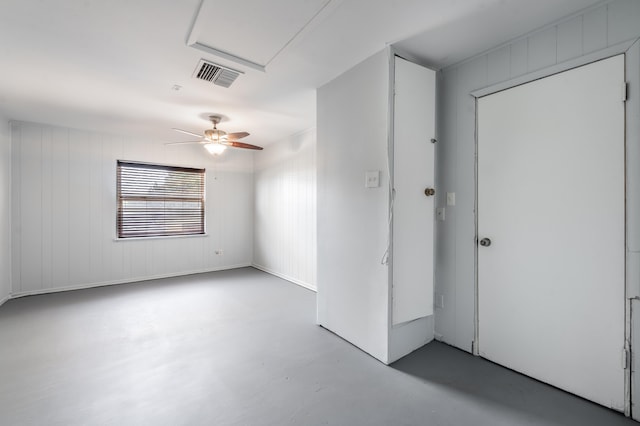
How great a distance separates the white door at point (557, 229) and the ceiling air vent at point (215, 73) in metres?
2.28

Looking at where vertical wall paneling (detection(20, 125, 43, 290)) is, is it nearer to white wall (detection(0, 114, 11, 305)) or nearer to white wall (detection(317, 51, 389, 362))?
white wall (detection(0, 114, 11, 305))

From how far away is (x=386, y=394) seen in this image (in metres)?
1.92

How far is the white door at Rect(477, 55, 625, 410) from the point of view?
1.76m

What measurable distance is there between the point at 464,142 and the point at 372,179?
34.9 inches

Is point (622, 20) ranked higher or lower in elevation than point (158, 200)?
higher

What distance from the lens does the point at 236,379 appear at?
2094mm

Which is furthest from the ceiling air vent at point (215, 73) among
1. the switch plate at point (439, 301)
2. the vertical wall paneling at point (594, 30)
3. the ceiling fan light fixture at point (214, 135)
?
the switch plate at point (439, 301)

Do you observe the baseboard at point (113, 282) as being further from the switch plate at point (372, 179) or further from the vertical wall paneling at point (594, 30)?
the vertical wall paneling at point (594, 30)

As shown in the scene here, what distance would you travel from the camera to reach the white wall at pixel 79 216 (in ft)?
13.3

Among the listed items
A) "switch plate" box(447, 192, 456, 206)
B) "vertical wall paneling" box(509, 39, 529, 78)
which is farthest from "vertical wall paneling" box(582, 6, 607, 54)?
"switch plate" box(447, 192, 456, 206)

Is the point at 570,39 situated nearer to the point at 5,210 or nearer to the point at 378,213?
the point at 378,213

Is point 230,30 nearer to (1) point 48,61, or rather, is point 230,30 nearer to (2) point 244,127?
(1) point 48,61

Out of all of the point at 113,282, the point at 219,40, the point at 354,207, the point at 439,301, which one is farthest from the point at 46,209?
the point at 439,301

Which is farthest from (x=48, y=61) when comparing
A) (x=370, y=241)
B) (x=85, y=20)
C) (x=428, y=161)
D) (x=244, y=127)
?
Result: (x=428, y=161)
